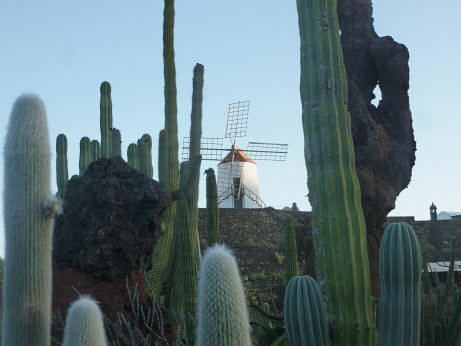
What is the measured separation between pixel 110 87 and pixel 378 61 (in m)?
4.26

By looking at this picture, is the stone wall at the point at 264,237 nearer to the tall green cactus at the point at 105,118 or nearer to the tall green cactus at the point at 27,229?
the tall green cactus at the point at 105,118

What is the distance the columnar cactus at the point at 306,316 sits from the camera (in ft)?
13.4

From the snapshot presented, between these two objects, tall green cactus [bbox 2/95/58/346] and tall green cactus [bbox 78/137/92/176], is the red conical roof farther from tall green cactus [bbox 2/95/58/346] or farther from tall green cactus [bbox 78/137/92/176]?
tall green cactus [bbox 2/95/58/346]

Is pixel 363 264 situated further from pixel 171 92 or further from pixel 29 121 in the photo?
pixel 171 92

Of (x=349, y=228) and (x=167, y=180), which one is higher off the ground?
(x=167, y=180)

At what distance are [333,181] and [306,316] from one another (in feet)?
2.99

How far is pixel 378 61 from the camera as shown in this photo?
33.0 feet

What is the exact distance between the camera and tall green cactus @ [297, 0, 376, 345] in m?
4.26

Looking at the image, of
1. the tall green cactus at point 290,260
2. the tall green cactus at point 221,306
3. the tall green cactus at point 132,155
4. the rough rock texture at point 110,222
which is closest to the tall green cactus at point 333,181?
the tall green cactus at point 221,306

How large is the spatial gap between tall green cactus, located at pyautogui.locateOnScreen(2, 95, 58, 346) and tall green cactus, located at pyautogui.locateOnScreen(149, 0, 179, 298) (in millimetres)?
4535

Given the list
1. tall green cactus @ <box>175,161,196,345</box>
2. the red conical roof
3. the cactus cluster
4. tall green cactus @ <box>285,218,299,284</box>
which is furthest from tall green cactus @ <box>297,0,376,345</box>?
the red conical roof

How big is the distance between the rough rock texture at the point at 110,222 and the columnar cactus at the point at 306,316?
3.11m

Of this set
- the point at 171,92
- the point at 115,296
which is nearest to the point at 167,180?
the point at 171,92

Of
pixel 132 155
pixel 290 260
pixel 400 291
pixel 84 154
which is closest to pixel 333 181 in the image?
pixel 400 291
